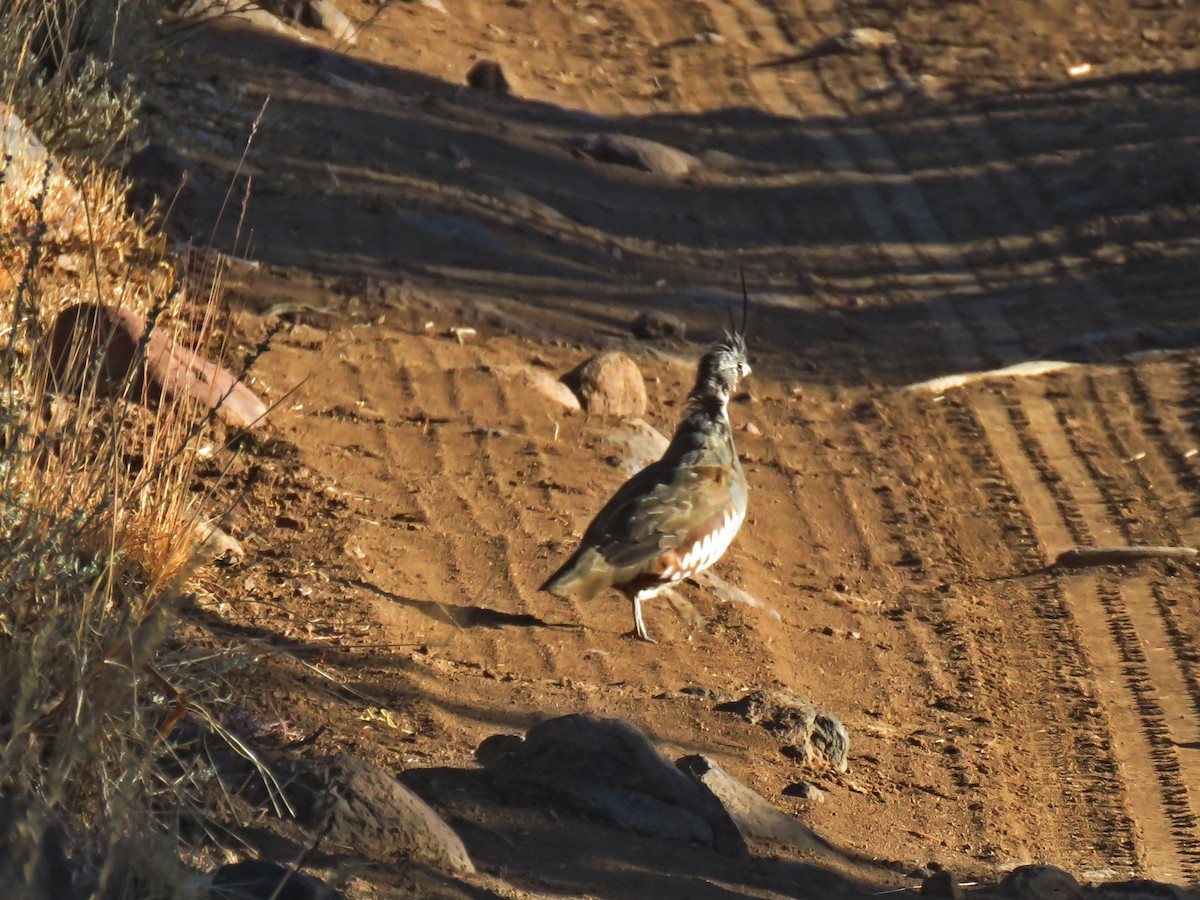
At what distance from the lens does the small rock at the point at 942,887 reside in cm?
483

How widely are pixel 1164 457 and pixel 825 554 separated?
98.6 inches

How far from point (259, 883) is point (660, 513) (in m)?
3.82

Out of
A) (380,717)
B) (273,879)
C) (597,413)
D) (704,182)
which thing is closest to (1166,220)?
(704,182)

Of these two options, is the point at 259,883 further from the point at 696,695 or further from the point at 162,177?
the point at 162,177

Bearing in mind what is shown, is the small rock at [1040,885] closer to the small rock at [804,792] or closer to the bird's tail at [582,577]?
the small rock at [804,792]

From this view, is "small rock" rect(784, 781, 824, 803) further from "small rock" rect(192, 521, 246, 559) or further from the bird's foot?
"small rock" rect(192, 521, 246, 559)

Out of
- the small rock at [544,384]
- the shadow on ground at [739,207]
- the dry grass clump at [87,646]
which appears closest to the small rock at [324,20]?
the shadow on ground at [739,207]

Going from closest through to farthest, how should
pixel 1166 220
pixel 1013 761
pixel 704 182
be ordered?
pixel 1013 761 < pixel 1166 220 < pixel 704 182

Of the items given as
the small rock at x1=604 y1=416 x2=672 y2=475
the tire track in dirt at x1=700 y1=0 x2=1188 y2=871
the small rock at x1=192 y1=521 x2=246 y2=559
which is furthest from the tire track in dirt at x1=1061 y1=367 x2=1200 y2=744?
the small rock at x1=192 y1=521 x2=246 y2=559

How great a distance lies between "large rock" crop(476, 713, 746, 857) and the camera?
481cm

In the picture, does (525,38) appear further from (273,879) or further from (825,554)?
(273,879)

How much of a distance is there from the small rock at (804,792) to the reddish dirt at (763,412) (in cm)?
6

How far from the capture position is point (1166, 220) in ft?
43.8

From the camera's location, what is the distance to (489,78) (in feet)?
50.0
